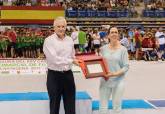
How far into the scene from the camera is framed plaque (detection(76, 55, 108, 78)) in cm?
602

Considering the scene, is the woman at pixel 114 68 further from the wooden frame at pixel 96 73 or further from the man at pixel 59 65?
the man at pixel 59 65

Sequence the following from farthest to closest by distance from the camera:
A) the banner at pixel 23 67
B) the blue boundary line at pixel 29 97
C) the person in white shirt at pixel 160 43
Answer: the person in white shirt at pixel 160 43 < the banner at pixel 23 67 < the blue boundary line at pixel 29 97

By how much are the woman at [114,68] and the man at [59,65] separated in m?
0.40

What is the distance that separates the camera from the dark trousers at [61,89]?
229 inches

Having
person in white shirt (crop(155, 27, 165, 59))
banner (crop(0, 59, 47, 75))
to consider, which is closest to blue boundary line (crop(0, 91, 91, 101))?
banner (crop(0, 59, 47, 75))

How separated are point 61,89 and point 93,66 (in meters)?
0.54

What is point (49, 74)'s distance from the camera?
585cm

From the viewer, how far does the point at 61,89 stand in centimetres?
589

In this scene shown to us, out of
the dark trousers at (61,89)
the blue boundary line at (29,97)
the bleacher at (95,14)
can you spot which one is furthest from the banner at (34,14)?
the dark trousers at (61,89)

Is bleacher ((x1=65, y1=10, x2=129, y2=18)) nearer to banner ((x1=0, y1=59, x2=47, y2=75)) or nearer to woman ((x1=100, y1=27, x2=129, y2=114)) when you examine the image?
banner ((x1=0, y1=59, x2=47, y2=75))

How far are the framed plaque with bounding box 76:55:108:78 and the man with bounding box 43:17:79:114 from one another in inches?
6.5

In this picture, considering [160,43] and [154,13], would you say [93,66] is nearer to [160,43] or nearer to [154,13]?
[160,43]

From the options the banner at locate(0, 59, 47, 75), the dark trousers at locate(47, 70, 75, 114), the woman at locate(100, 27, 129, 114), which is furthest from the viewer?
the banner at locate(0, 59, 47, 75)

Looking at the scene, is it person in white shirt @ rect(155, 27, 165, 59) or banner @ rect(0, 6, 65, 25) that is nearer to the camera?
person in white shirt @ rect(155, 27, 165, 59)
